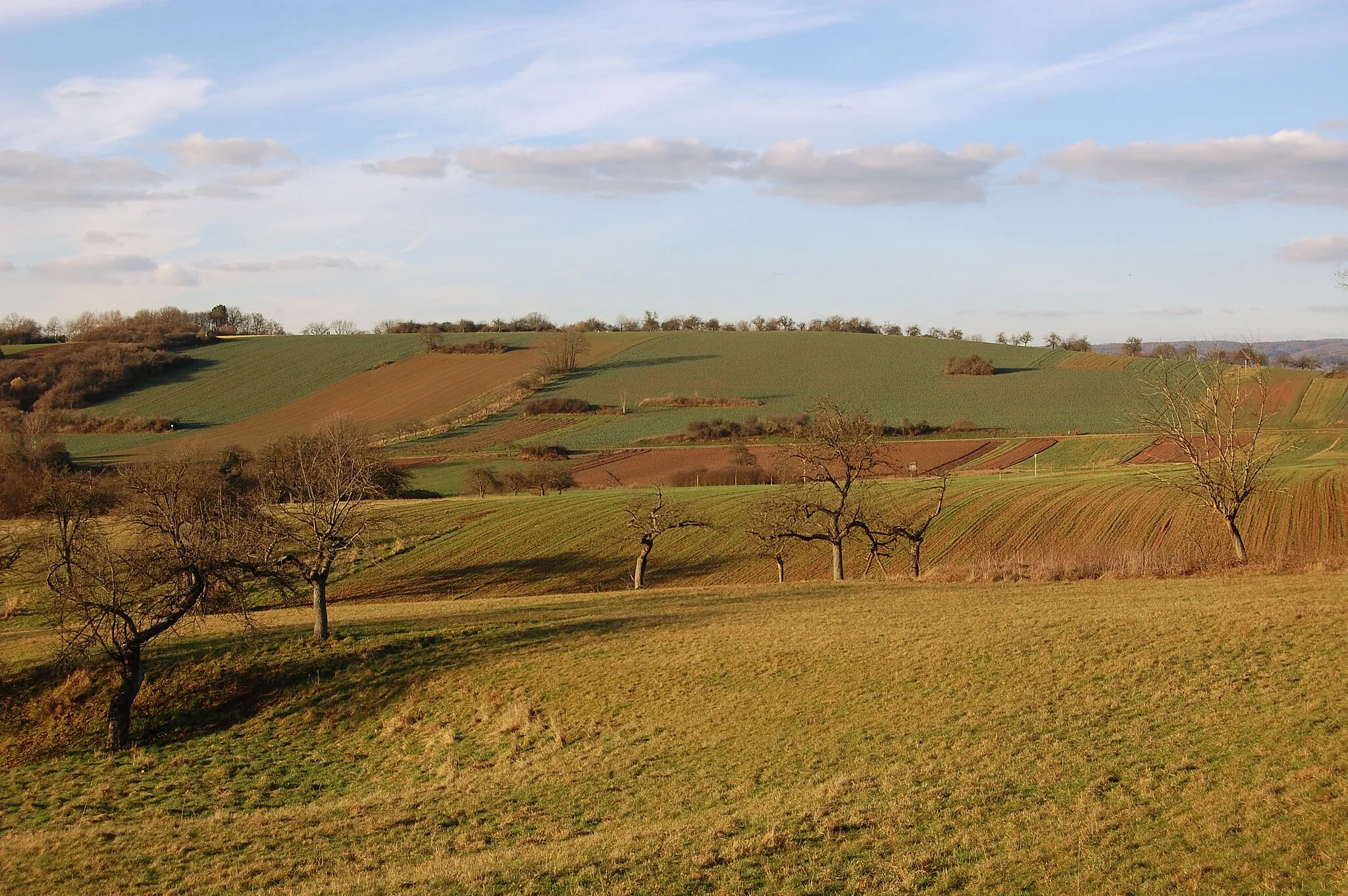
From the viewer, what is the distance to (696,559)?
48.4m

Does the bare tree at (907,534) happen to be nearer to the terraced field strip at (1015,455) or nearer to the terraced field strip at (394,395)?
the terraced field strip at (1015,455)

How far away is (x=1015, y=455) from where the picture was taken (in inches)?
2840

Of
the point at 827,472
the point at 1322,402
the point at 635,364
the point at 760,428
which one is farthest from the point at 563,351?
the point at 827,472

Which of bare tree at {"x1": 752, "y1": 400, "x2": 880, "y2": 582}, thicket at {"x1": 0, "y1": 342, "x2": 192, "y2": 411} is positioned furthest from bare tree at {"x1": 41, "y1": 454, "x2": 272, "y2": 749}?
thicket at {"x1": 0, "y1": 342, "x2": 192, "y2": 411}

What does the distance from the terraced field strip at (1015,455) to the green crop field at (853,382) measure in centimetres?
597

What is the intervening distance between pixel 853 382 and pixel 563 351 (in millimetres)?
35950

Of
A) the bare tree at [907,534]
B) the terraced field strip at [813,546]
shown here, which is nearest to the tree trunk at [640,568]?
the terraced field strip at [813,546]

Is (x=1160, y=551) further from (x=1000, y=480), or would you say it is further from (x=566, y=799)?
(x=566, y=799)

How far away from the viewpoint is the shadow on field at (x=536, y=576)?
145 ft

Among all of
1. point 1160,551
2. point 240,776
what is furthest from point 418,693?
point 1160,551

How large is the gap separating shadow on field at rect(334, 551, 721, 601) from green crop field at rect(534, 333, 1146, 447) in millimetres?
35375

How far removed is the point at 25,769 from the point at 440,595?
22.1 metres

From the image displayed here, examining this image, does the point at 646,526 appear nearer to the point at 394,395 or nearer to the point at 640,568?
the point at 640,568

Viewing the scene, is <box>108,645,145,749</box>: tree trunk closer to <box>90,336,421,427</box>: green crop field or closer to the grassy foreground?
the grassy foreground
